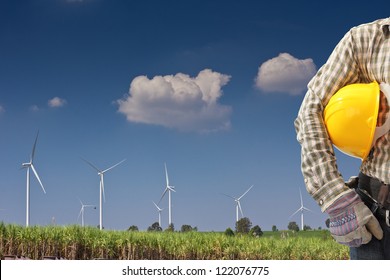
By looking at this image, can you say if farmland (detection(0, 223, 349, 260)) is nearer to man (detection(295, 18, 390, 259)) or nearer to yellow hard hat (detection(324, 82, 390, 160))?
man (detection(295, 18, 390, 259))

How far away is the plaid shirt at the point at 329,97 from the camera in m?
2.27

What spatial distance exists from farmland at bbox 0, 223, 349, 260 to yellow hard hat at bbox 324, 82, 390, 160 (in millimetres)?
13154

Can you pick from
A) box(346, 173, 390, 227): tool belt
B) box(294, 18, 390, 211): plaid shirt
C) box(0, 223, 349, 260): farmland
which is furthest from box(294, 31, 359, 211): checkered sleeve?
box(0, 223, 349, 260): farmland

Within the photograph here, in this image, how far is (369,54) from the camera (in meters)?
2.32

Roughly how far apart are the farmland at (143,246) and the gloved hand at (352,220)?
42.9 feet

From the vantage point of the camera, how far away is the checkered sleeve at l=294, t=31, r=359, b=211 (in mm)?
2260

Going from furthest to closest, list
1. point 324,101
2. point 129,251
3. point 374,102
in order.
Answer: point 129,251
point 324,101
point 374,102

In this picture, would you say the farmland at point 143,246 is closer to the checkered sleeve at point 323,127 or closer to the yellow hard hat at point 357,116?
the checkered sleeve at point 323,127

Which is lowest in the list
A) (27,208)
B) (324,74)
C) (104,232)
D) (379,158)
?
(379,158)

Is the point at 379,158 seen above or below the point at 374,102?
below
